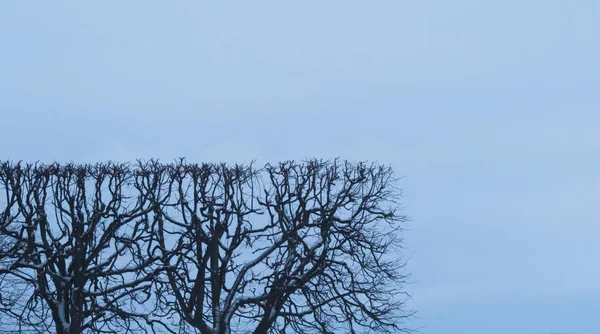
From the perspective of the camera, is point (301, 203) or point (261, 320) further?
point (301, 203)

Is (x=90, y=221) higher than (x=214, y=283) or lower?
higher

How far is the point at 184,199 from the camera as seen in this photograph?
79.0 feet

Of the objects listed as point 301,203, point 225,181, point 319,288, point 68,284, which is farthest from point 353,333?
point 68,284

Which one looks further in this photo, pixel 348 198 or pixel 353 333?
pixel 348 198

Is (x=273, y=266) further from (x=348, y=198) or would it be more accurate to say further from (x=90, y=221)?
(x=90, y=221)

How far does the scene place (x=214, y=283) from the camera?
23141mm

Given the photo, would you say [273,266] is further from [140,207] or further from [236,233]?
[140,207]

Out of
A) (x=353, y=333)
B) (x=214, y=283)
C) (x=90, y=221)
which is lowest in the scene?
(x=353, y=333)

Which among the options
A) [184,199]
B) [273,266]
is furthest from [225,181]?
[273,266]

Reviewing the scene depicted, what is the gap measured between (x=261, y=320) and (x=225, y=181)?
4.26 meters

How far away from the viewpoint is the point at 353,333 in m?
22.7

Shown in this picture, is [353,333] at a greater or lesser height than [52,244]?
lesser

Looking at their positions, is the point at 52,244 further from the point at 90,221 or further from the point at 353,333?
the point at 353,333

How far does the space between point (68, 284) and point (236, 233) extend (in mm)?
4832
